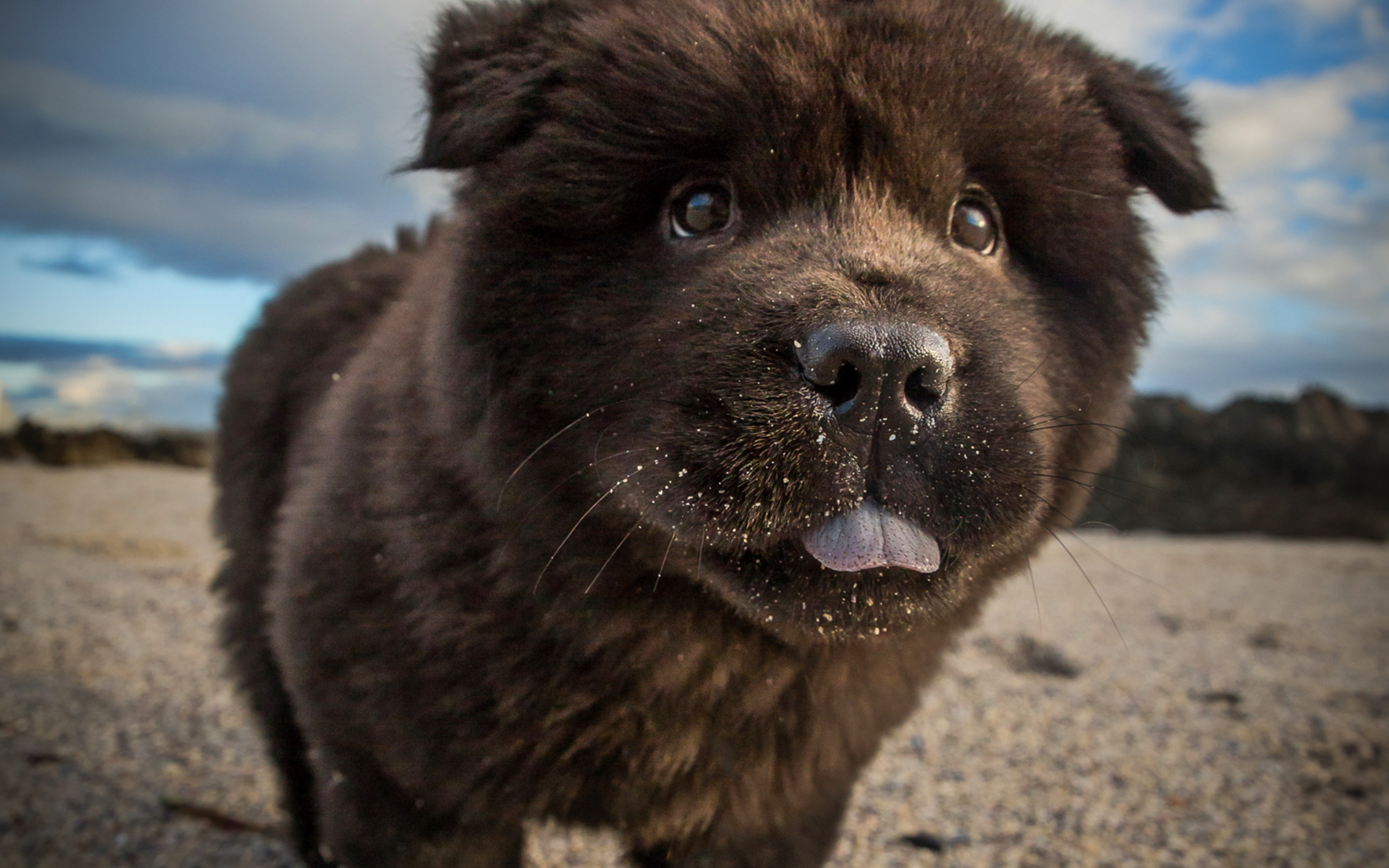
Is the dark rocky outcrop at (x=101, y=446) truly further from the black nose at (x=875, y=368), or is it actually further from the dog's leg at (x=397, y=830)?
the black nose at (x=875, y=368)

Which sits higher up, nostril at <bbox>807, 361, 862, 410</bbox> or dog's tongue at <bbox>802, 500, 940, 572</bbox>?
nostril at <bbox>807, 361, 862, 410</bbox>

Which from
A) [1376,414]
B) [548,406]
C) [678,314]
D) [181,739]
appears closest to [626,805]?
[548,406]

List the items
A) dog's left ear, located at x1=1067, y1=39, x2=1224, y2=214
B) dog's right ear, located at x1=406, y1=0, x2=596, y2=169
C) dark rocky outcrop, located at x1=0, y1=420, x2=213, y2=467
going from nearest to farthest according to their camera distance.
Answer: dog's right ear, located at x1=406, y1=0, x2=596, y2=169, dog's left ear, located at x1=1067, y1=39, x2=1224, y2=214, dark rocky outcrop, located at x1=0, y1=420, x2=213, y2=467

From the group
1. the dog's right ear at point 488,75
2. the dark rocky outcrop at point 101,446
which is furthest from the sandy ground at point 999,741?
the dark rocky outcrop at point 101,446

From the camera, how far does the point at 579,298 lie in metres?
1.97

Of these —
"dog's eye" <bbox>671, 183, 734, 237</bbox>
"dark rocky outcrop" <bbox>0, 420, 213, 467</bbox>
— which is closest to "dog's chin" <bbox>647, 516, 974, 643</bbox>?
"dog's eye" <bbox>671, 183, 734, 237</bbox>

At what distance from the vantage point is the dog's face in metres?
1.64

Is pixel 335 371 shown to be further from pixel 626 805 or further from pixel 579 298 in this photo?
pixel 626 805

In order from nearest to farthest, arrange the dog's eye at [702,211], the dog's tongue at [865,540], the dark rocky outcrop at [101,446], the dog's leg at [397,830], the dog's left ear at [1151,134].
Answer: the dog's tongue at [865,540] → the dog's eye at [702,211] → the dog's leg at [397,830] → the dog's left ear at [1151,134] → the dark rocky outcrop at [101,446]

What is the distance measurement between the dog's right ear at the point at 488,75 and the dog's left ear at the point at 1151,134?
129 cm

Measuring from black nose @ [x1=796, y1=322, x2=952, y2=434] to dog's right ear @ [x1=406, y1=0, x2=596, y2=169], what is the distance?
938mm

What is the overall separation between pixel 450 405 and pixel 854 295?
37.3 inches

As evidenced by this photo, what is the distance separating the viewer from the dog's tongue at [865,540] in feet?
5.37

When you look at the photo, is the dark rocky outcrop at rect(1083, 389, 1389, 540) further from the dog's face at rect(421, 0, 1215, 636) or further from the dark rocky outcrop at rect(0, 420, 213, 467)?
the dark rocky outcrop at rect(0, 420, 213, 467)
